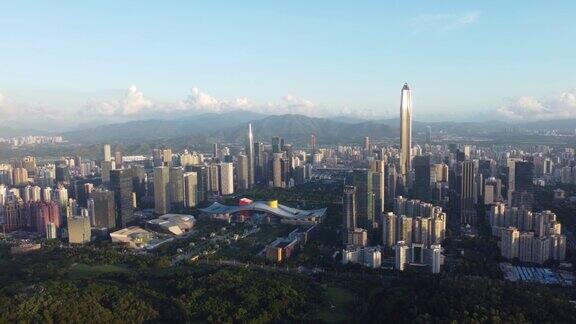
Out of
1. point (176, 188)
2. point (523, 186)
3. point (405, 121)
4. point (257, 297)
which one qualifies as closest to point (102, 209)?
point (176, 188)

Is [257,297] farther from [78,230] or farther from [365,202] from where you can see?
[78,230]

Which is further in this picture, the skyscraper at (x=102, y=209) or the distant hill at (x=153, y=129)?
the distant hill at (x=153, y=129)

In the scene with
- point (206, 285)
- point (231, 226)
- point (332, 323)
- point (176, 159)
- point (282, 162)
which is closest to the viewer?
point (332, 323)

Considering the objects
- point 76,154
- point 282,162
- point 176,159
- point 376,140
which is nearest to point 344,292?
point 282,162

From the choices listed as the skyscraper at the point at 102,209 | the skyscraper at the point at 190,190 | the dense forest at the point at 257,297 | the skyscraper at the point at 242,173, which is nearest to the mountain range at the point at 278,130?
the skyscraper at the point at 242,173

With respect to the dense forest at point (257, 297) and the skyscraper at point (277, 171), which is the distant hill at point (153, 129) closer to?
the skyscraper at point (277, 171)

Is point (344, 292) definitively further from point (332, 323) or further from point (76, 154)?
point (76, 154)
